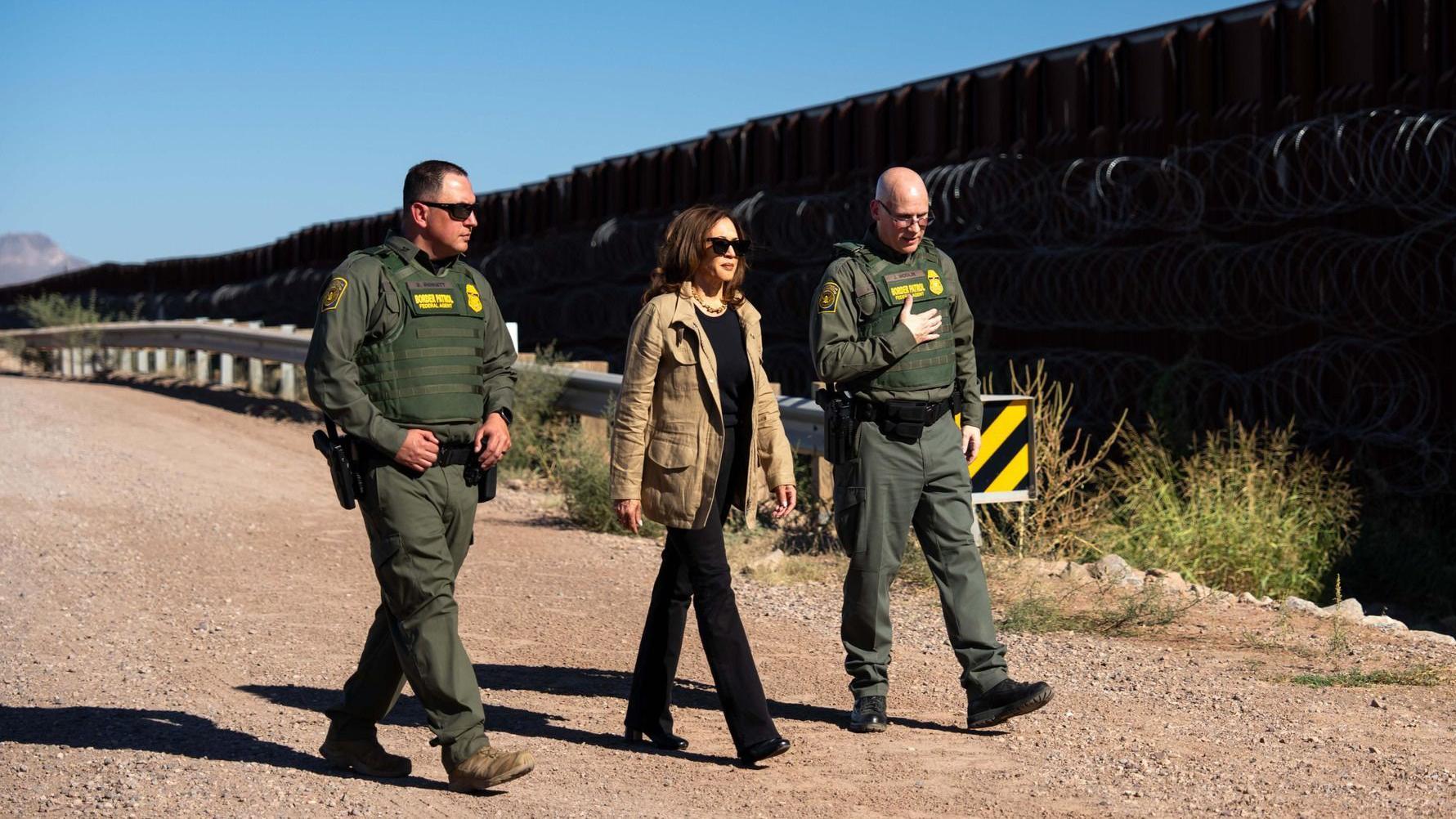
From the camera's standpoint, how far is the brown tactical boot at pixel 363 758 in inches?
205

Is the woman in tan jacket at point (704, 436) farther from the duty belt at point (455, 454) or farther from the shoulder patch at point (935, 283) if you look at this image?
the shoulder patch at point (935, 283)

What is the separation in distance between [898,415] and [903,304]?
422mm

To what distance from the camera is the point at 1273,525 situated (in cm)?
981

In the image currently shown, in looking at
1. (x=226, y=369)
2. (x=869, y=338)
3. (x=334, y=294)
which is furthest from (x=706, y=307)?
(x=226, y=369)

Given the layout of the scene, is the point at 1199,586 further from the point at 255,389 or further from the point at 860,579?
the point at 255,389

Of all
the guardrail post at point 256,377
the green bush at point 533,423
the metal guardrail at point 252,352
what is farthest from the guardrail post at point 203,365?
the green bush at point 533,423

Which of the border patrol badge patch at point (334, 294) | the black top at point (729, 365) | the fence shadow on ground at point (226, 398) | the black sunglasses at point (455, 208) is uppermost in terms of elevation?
the black sunglasses at point (455, 208)

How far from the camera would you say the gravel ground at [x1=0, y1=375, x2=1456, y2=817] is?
198 inches

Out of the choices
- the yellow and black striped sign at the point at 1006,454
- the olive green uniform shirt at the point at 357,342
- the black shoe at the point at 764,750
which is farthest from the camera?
the yellow and black striped sign at the point at 1006,454

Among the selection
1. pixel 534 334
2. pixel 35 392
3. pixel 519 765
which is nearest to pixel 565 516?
pixel 519 765

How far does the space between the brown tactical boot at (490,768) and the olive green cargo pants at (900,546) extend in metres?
1.47

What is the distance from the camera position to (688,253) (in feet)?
18.1

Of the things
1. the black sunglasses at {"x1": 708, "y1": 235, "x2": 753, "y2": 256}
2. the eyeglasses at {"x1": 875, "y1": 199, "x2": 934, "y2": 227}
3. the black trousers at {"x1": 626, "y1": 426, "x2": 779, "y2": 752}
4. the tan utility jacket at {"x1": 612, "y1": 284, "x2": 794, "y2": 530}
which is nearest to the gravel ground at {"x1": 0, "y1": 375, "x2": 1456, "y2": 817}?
the black trousers at {"x1": 626, "y1": 426, "x2": 779, "y2": 752}

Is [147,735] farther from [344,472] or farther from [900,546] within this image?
[900,546]
